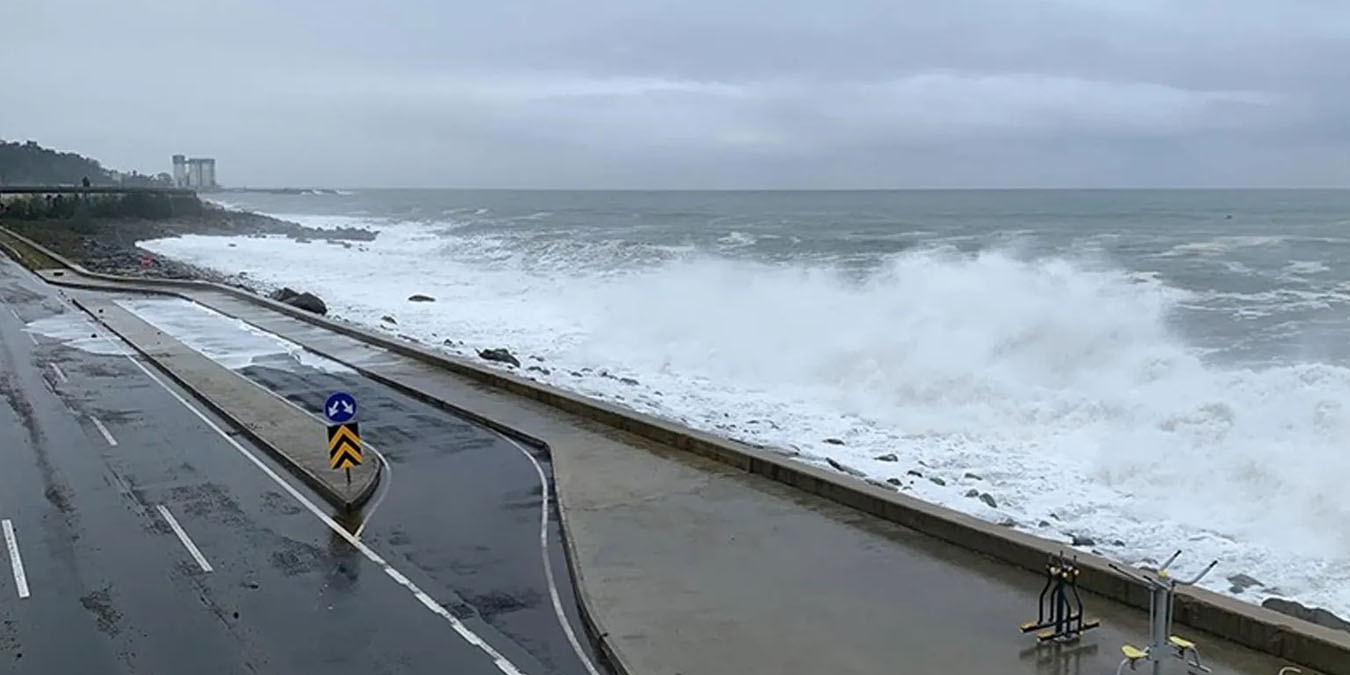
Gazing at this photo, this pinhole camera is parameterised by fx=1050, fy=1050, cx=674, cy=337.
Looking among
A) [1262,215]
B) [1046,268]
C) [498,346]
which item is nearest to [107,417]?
[498,346]

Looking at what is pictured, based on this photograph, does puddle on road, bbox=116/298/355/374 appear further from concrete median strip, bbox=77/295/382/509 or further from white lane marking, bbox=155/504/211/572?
white lane marking, bbox=155/504/211/572

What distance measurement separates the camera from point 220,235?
283ft

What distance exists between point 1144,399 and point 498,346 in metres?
18.0

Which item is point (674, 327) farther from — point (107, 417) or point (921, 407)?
point (107, 417)

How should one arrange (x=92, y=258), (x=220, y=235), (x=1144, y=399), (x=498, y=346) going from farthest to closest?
(x=220, y=235) < (x=92, y=258) < (x=498, y=346) < (x=1144, y=399)

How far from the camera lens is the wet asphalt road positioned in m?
9.31

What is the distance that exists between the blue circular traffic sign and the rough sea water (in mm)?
7278

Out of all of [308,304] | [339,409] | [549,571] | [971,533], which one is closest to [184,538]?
[339,409]

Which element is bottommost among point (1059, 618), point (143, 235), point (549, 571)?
point (549, 571)

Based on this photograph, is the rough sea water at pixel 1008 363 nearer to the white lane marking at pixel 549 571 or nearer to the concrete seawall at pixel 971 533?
the concrete seawall at pixel 971 533

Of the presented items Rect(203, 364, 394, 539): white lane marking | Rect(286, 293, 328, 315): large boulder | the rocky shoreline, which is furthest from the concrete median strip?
the rocky shoreline

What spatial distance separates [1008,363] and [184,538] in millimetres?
20032

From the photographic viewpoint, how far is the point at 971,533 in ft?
38.0

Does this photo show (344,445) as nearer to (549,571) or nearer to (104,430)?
(549,571)
